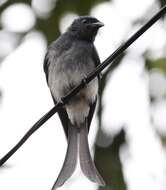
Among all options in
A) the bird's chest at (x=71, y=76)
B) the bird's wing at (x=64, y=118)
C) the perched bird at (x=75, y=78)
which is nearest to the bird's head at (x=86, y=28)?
the perched bird at (x=75, y=78)

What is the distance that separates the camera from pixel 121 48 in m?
3.49

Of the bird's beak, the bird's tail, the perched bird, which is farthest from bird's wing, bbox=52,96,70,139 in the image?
the bird's beak

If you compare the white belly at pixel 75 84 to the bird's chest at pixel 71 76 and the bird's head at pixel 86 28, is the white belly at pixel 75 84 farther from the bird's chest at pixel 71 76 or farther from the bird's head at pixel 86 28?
the bird's head at pixel 86 28

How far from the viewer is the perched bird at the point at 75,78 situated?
17.2 ft

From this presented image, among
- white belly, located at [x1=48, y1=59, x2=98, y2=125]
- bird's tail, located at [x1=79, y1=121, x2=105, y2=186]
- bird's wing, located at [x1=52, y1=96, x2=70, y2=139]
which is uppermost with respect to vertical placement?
white belly, located at [x1=48, y1=59, x2=98, y2=125]

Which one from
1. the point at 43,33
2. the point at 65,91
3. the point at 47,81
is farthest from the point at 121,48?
the point at 43,33

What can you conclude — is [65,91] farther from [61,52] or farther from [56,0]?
[56,0]

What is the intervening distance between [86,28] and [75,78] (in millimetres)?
630

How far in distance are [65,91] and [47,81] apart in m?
0.40

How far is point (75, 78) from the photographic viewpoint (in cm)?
525

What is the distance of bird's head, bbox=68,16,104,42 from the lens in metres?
5.65

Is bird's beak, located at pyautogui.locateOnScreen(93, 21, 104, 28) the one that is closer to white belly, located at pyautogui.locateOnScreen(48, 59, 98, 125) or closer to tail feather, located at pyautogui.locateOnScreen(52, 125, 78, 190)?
white belly, located at pyautogui.locateOnScreen(48, 59, 98, 125)

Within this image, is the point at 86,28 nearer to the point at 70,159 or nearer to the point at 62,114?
the point at 62,114

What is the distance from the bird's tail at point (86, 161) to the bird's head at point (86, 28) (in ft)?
2.48
